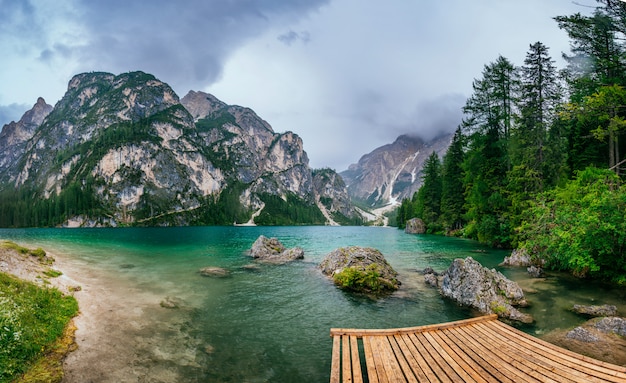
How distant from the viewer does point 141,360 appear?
1061 cm

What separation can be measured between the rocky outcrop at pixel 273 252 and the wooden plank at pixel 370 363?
1034 inches

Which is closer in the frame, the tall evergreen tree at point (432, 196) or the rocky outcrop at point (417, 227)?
the tall evergreen tree at point (432, 196)

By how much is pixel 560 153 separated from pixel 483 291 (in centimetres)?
2662

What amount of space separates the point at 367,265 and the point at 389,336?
45.0ft

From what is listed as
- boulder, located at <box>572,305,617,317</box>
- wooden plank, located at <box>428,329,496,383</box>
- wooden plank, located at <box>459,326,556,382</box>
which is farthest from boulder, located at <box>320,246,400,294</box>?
boulder, located at <box>572,305,617,317</box>

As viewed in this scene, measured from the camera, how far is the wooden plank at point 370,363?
7.68m

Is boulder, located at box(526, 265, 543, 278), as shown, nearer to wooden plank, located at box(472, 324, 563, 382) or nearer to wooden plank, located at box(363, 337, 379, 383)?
wooden plank, located at box(472, 324, 563, 382)

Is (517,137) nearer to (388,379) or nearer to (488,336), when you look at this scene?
(488,336)

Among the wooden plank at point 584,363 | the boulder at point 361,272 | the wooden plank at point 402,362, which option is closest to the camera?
the wooden plank at point 584,363

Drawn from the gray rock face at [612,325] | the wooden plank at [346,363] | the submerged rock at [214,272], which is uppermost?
the wooden plank at [346,363]

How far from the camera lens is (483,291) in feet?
58.7

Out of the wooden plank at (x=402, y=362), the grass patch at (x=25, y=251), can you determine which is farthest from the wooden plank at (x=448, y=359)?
the grass patch at (x=25, y=251)

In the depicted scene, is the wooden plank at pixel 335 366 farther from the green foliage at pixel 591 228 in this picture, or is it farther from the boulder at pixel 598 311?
the green foliage at pixel 591 228

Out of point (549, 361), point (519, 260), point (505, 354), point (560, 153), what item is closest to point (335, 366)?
point (505, 354)
